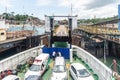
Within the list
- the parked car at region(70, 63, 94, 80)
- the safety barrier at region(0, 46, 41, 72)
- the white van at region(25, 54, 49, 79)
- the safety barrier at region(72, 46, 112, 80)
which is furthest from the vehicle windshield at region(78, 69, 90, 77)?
the safety barrier at region(0, 46, 41, 72)

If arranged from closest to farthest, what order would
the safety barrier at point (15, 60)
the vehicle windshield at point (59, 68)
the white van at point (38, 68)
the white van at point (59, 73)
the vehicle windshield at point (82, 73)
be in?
the white van at point (59, 73)
the vehicle windshield at point (82, 73)
the white van at point (38, 68)
the vehicle windshield at point (59, 68)
the safety barrier at point (15, 60)

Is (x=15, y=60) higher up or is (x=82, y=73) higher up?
(x=15, y=60)

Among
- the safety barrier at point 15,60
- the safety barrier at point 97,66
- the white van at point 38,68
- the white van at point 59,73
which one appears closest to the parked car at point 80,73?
the white van at point 59,73

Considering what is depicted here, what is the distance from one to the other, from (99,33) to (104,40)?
244 inches

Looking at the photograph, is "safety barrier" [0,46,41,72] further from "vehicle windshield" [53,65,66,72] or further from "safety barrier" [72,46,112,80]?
"safety barrier" [72,46,112,80]

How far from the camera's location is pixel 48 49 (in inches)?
1023

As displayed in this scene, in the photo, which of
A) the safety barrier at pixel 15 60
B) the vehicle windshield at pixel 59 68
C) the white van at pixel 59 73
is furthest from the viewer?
the safety barrier at pixel 15 60

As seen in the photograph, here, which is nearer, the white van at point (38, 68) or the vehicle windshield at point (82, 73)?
the vehicle windshield at point (82, 73)

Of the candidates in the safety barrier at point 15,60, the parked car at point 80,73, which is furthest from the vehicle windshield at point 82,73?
the safety barrier at point 15,60

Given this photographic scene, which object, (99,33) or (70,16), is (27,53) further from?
(99,33)

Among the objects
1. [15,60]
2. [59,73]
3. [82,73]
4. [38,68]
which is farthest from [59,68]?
[15,60]

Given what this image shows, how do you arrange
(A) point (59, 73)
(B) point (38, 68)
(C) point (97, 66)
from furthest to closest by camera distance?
(C) point (97, 66), (B) point (38, 68), (A) point (59, 73)

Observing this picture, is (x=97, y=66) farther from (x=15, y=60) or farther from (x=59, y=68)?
(x=15, y=60)

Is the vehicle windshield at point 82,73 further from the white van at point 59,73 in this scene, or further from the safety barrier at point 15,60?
the safety barrier at point 15,60
